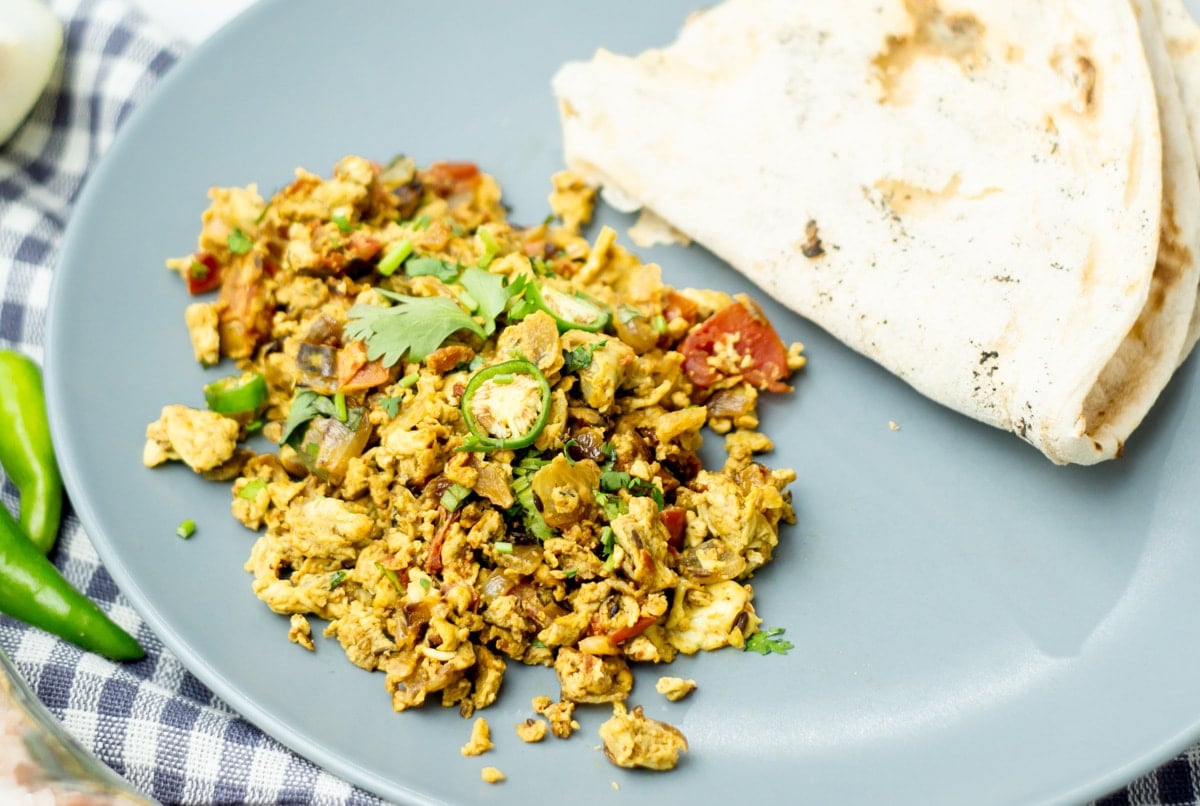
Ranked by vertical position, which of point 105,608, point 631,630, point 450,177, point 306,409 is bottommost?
point 105,608

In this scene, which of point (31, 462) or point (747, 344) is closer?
point (747, 344)

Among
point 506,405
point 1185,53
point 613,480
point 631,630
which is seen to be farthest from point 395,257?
point 1185,53

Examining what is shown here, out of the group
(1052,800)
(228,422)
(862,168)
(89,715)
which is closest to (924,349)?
(862,168)

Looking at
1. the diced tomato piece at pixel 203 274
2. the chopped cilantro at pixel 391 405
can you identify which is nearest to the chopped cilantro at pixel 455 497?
the chopped cilantro at pixel 391 405

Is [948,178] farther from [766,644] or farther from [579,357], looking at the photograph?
[766,644]

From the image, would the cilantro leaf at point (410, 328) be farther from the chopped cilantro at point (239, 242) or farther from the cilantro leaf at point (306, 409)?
the chopped cilantro at point (239, 242)

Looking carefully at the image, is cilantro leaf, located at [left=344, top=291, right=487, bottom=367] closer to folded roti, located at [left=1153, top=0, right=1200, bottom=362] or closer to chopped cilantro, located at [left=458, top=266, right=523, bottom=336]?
chopped cilantro, located at [left=458, top=266, right=523, bottom=336]
